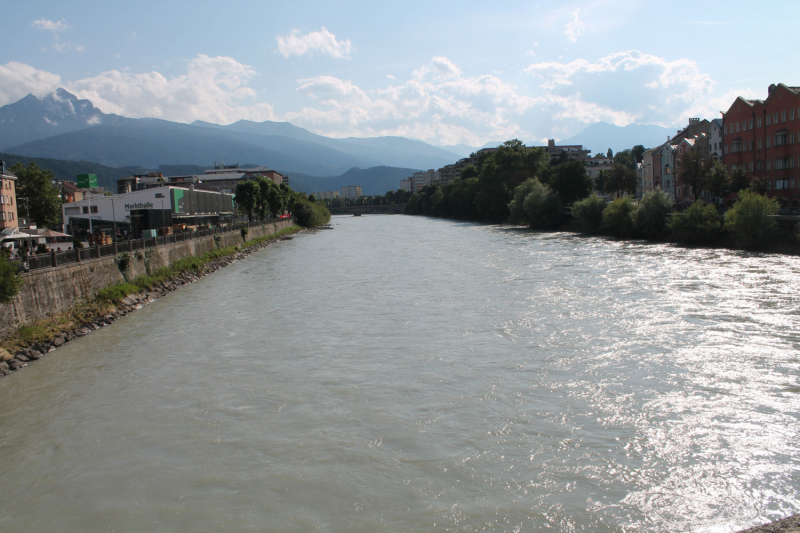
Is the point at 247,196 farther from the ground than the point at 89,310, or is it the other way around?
the point at 247,196

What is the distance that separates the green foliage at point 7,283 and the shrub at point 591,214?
5198 centimetres

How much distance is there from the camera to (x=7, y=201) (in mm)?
49844

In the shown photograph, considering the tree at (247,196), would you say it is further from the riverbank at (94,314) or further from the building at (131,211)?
the riverbank at (94,314)

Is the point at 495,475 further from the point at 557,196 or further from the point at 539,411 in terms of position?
the point at 557,196

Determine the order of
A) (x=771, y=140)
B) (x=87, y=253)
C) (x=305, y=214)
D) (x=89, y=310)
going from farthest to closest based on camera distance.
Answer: (x=305, y=214), (x=771, y=140), (x=87, y=253), (x=89, y=310)

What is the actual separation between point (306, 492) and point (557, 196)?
2562 inches

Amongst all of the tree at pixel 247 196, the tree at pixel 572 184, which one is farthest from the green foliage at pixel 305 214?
the tree at pixel 572 184

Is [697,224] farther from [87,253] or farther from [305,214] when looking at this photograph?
[305,214]

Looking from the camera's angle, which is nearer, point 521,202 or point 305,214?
point 521,202

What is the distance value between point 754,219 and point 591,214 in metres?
22.7

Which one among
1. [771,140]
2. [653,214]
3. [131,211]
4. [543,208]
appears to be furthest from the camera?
[543,208]

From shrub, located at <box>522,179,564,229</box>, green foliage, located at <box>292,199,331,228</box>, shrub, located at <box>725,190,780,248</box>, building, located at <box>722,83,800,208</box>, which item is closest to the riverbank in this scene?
shrub, located at <box>725,190,780,248</box>

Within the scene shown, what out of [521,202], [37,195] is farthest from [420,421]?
[521,202]

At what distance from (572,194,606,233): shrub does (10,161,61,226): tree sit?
176 ft
